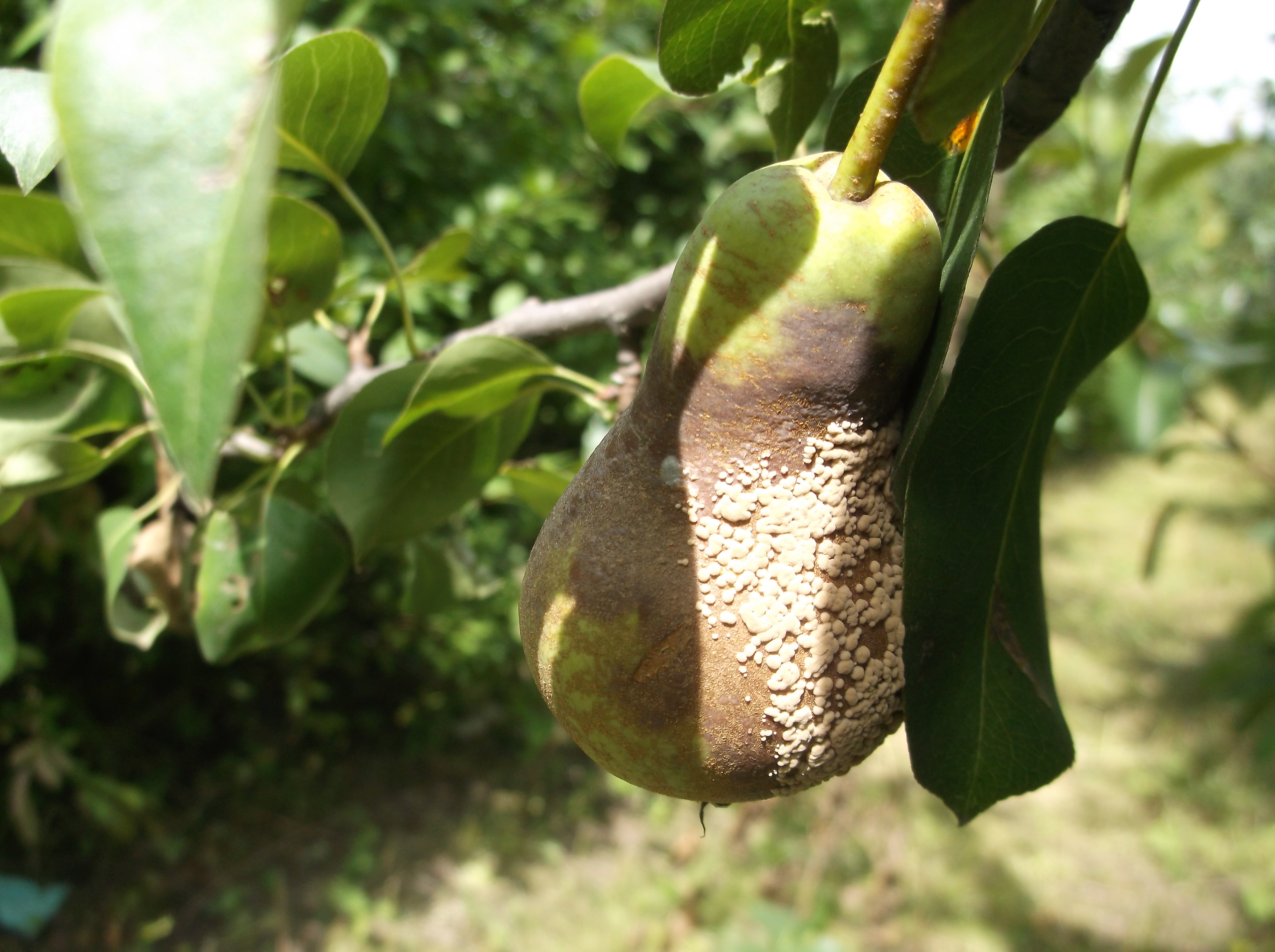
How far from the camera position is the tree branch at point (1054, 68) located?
443mm

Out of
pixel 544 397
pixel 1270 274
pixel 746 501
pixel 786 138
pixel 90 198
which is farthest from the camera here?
pixel 1270 274

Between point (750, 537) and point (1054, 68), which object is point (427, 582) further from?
point (1054, 68)

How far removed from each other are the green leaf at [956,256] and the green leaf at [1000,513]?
37 millimetres

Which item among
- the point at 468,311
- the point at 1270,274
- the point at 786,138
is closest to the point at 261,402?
the point at 786,138

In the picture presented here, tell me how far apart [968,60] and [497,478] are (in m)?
1.00

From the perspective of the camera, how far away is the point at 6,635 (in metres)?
0.70

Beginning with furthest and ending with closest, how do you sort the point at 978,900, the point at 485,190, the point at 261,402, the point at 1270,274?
the point at 1270,274 → the point at 978,900 → the point at 485,190 → the point at 261,402

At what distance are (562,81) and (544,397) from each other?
74 centimetres

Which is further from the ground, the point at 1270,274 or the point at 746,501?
the point at 746,501

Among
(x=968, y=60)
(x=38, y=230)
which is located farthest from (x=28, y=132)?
(x=968, y=60)

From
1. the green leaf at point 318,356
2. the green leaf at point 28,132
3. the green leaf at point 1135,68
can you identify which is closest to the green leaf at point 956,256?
the green leaf at point 28,132

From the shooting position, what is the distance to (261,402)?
0.75 meters

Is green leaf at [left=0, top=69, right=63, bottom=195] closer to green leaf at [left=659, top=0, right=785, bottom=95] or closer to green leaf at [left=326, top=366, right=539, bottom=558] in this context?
green leaf at [left=326, top=366, right=539, bottom=558]

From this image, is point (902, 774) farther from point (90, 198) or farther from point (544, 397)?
point (90, 198)
